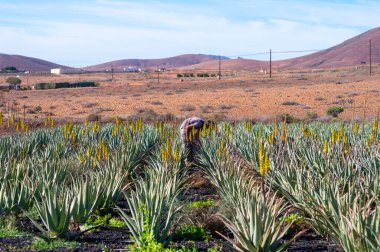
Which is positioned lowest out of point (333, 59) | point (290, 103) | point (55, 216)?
point (290, 103)

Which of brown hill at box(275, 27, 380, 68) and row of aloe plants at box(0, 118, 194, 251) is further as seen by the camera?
brown hill at box(275, 27, 380, 68)

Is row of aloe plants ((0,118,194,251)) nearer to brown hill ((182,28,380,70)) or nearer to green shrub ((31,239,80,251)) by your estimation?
green shrub ((31,239,80,251))

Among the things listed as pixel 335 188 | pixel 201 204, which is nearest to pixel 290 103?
pixel 201 204

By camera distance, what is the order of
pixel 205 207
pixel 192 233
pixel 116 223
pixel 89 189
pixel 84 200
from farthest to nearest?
pixel 205 207, pixel 116 223, pixel 89 189, pixel 84 200, pixel 192 233

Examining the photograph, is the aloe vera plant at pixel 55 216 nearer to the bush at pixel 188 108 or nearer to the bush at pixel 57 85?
the bush at pixel 188 108

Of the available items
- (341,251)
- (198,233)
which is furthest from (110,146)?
(341,251)

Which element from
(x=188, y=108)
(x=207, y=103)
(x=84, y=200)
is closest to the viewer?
(x=84, y=200)

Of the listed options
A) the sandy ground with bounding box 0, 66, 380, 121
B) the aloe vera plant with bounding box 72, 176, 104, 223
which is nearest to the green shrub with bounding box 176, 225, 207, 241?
the aloe vera plant with bounding box 72, 176, 104, 223

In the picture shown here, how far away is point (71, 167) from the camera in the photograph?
37.7 feet

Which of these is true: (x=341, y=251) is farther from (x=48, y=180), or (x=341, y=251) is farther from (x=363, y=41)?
(x=363, y=41)

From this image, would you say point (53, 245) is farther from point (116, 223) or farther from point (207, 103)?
point (207, 103)

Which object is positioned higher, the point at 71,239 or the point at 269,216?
the point at 269,216

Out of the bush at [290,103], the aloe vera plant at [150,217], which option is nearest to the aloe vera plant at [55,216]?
the aloe vera plant at [150,217]

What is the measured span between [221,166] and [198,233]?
199cm
